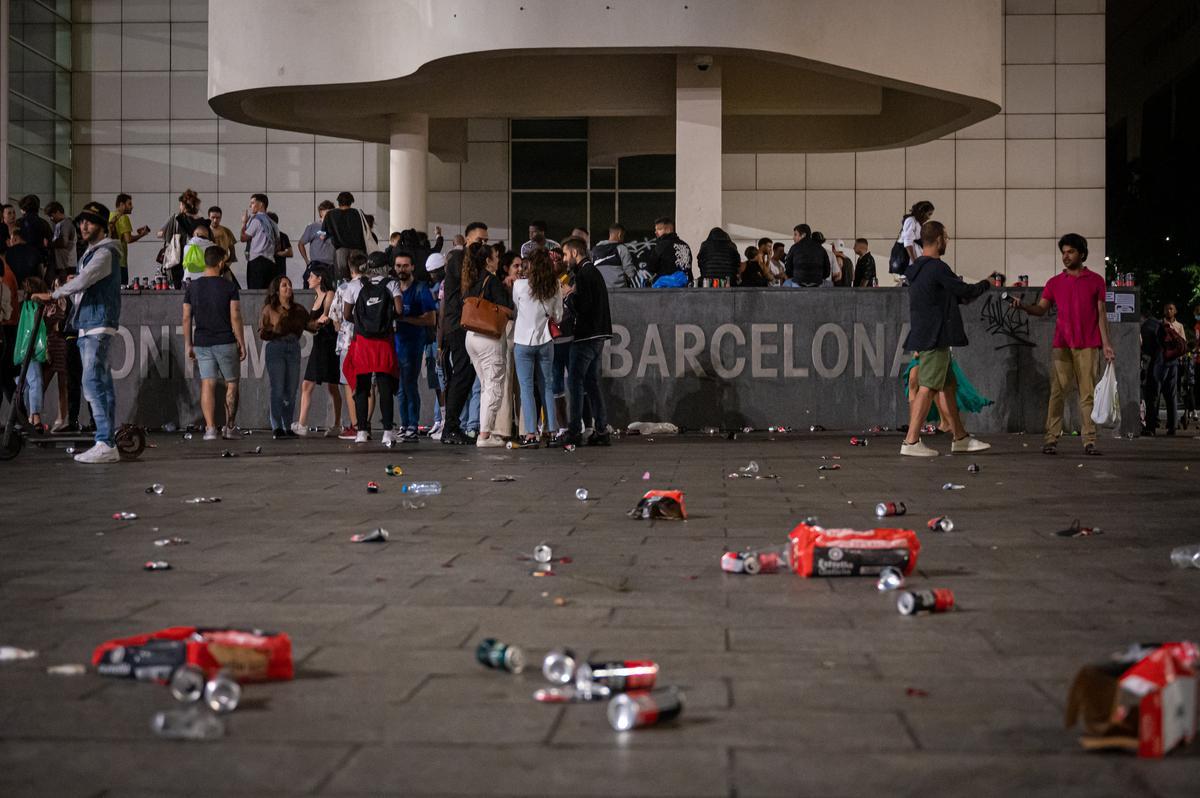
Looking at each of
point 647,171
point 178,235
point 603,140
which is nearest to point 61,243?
point 178,235

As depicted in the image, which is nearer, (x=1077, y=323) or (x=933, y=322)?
(x=933, y=322)

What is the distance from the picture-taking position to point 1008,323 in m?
18.8

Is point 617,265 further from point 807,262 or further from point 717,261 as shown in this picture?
point 807,262

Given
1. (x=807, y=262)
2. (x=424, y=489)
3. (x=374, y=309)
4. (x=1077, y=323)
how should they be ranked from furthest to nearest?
(x=807, y=262) → (x=374, y=309) → (x=1077, y=323) → (x=424, y=489)

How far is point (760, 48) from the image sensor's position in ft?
74.0

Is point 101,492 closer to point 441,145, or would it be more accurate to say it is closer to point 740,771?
point 740,771

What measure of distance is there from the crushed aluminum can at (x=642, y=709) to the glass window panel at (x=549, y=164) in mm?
31454

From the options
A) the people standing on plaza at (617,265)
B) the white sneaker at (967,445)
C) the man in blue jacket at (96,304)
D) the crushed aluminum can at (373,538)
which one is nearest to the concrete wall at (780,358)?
the people standing on plaza at (617,265)

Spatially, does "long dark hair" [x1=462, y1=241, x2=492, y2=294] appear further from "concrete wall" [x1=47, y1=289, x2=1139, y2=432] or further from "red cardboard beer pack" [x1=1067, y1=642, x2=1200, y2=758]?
"red cardboard beer pack" [x1=1067, y1=642, x2=1200, y2=758]

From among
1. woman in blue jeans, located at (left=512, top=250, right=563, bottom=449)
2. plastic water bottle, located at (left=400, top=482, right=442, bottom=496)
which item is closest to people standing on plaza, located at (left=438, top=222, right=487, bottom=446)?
woman in blue jeans, located at (left=512, top=250, right=563, bottom=449)

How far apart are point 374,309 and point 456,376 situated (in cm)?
118

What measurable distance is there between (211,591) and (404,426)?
11.1 metres

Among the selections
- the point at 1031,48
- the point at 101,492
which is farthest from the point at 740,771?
the point at 1031,48

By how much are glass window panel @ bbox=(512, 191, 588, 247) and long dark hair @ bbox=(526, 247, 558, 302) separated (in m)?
20.0
